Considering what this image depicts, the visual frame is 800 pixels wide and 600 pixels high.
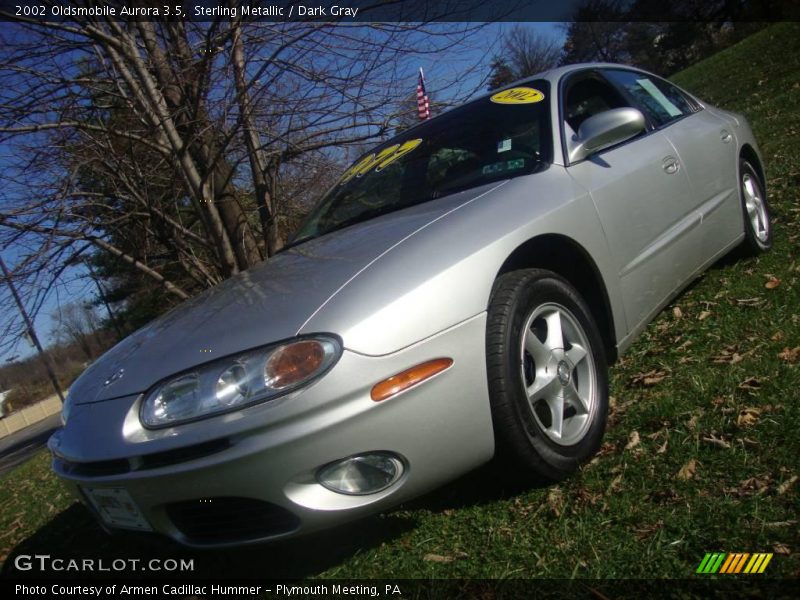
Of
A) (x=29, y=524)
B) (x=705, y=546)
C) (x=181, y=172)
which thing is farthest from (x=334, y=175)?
(x=705, y=546)

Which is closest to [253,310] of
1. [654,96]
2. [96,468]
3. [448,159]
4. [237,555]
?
[96,468]

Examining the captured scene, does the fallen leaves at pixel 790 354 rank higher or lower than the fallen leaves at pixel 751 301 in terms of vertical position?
higher

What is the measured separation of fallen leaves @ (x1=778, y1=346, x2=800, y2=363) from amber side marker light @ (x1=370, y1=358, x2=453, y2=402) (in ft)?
5.50

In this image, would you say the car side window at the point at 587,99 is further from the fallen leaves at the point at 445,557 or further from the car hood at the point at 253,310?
the fallen leaves at the point at 445,557

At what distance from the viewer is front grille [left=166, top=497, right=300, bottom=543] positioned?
1880mm

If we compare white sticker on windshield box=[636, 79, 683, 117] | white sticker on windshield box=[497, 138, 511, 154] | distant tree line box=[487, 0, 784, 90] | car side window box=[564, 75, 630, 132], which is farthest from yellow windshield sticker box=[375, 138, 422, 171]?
distant tree line box=[487, 0, 784, 90]

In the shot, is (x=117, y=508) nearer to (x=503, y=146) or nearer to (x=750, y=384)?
(x=503, y=146)

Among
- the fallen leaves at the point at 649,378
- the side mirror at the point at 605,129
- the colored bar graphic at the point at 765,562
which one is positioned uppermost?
the side mirror at the point at 605,129

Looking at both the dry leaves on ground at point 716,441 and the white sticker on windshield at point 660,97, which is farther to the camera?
the white sticker on windshield at point 660,97

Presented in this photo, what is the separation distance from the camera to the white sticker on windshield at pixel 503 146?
2.86m

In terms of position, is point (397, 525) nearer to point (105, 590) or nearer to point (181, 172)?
point (105, 590)

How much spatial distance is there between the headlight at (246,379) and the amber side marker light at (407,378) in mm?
160

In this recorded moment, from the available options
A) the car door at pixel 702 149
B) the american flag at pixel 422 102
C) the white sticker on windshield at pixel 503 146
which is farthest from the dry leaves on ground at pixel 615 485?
the american flag at pixel 422 102

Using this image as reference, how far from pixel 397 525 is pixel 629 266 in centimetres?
149
